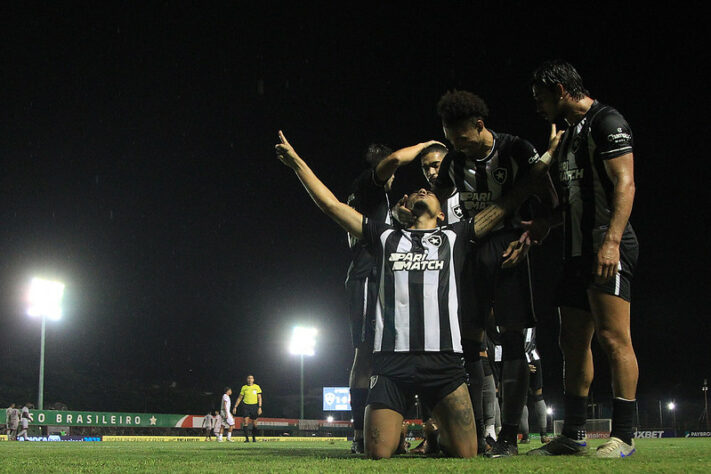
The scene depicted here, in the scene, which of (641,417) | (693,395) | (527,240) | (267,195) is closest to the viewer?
(527,240)

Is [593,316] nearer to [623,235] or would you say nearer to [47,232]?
[623,235]

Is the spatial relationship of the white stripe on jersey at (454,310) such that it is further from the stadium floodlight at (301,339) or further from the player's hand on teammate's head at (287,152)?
the stadium floodlight at (301,339)

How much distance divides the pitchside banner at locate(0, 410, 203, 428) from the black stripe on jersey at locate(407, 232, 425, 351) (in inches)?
926

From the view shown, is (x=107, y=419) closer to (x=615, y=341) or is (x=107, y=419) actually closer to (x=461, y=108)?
(x=461, y=108)

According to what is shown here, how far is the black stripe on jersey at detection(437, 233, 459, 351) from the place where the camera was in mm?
3461

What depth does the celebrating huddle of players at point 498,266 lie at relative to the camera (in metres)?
3.48

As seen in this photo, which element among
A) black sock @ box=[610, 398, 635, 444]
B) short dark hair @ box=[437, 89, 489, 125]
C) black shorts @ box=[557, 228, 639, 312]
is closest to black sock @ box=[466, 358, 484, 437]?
black shorts @ box=[557, 228, 639, 312]

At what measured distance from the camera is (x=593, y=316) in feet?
12.4

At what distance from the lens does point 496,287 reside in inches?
160

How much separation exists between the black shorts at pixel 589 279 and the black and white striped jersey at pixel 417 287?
27.0 inches

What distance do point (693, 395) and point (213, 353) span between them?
130 feet

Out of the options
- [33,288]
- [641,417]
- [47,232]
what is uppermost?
[47,232]

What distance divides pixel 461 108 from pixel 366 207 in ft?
4.19

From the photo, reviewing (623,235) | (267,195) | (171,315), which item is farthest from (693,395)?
(623,235)
